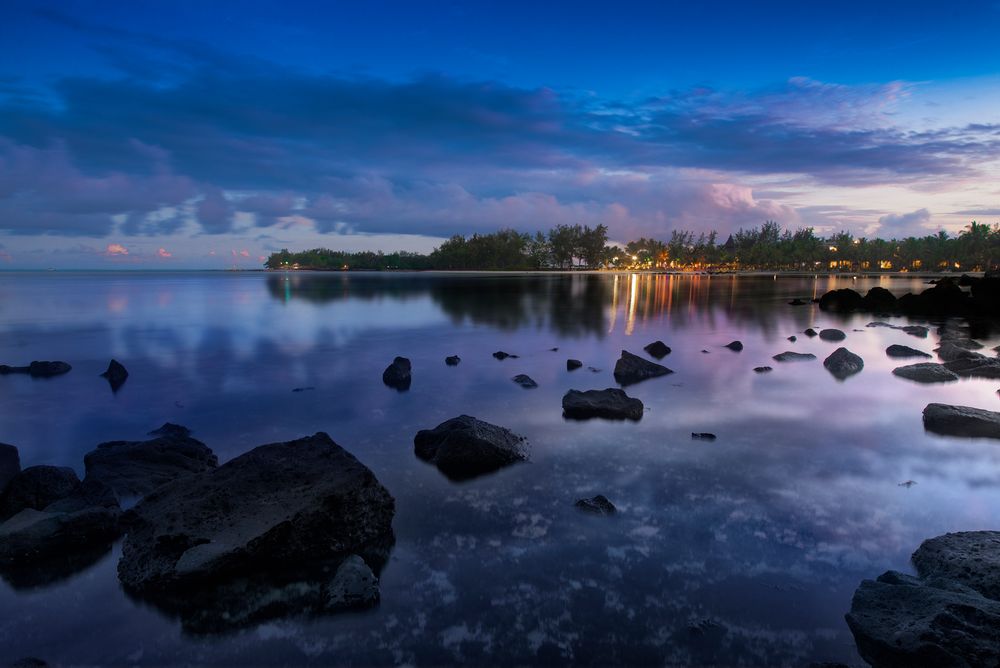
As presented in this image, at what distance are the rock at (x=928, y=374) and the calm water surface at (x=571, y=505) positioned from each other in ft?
1.70

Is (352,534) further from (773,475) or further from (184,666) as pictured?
(773,475)

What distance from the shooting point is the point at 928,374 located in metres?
15.2

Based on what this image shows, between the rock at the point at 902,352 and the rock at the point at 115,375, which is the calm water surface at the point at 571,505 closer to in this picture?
the rock at the point at 115,375

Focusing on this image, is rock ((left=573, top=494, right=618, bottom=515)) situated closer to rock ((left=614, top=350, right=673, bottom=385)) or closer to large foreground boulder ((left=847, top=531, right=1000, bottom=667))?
large foreground boulder ((left=847, top=531, right=1000, bottom=667))

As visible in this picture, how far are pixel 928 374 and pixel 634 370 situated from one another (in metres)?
7.96

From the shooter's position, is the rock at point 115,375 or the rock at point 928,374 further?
the rock at point 115,375

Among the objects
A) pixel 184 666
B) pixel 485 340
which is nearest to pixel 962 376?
pixel 485 340

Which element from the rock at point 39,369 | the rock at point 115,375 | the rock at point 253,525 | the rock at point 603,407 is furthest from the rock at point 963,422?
the rock at point 39,369

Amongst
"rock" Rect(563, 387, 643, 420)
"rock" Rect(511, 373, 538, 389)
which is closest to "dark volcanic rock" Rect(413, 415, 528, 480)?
"rock" Rect(563, 387, 643, 420)

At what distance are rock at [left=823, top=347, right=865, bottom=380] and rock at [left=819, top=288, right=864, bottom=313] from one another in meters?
28.5

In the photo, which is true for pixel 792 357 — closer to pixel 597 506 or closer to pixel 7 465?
pixel 597 506

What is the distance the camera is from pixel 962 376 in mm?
15344

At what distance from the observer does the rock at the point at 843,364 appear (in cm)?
1619

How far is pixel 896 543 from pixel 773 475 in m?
2.08
